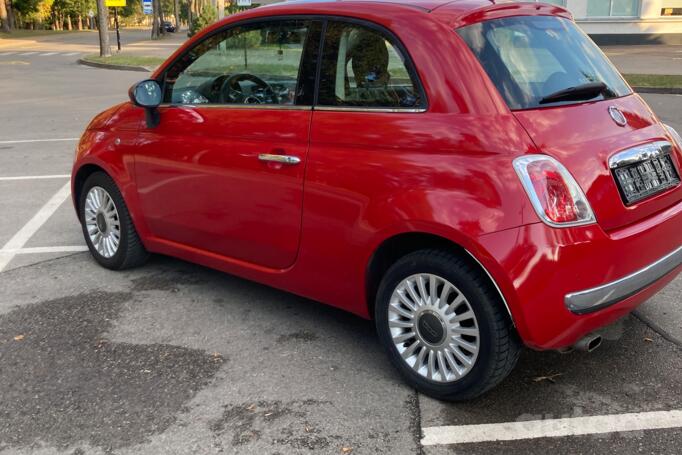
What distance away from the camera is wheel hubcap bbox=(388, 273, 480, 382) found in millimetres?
3023

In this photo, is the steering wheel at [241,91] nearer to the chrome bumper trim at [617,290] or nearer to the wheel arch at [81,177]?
the wheel arch at [81,177]

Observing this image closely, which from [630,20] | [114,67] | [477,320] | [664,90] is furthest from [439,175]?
[630,20]

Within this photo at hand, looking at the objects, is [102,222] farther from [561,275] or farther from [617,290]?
[617,290]

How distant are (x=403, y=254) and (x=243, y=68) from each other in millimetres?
1465

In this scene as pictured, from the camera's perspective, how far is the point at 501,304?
9.55 feet

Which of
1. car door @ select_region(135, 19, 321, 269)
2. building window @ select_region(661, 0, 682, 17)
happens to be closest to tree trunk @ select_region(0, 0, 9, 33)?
building window @ select_region(661, 0, 682, 17)

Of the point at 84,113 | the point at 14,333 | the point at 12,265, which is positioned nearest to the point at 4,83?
the point at 84,113

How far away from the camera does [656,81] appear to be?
15.7 m

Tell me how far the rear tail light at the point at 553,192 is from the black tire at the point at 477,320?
388 millimetres

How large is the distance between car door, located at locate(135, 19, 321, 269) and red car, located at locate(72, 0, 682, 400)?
0.01m

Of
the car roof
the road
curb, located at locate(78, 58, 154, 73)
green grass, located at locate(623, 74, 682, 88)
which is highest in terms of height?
the car roof

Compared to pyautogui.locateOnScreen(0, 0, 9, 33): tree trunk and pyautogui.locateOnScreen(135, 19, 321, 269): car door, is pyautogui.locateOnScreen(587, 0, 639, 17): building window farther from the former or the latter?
pyautogui.locateOnScreen(0, 0, 9, 33): tree trunk

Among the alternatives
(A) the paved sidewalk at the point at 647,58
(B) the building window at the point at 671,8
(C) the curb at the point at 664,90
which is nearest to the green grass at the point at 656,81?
(C) the curb at the point at 664,90

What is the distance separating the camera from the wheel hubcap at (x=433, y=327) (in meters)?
3.02
